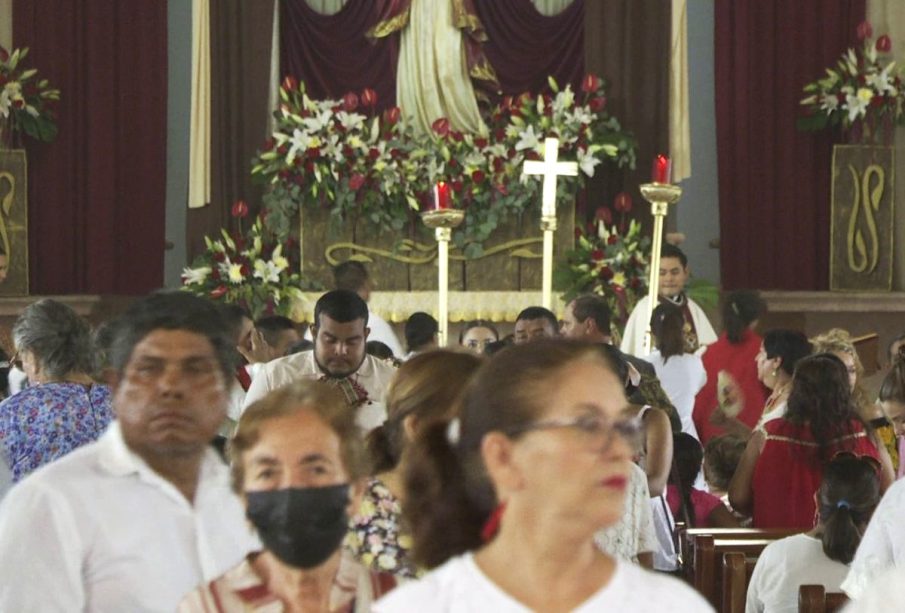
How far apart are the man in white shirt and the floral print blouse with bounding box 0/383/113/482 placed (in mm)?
1516

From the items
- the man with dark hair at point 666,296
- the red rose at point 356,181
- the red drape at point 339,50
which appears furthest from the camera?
the red drape at point 339,50

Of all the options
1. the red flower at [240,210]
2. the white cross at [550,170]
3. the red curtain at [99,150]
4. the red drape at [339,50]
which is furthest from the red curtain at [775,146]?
the white cross at [550,170]

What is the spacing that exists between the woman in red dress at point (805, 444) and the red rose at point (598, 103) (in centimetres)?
717

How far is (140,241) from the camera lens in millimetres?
13867

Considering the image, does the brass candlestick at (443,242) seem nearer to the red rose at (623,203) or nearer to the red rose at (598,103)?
the red rose at (623,203)

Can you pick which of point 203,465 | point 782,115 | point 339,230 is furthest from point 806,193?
point 203,465

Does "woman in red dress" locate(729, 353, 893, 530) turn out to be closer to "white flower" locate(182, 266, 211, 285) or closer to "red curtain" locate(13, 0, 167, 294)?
"white flower" locate(182, 266, 211, 285)

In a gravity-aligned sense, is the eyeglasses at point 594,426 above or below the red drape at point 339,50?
below

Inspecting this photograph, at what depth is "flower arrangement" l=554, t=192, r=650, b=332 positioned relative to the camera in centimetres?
1237

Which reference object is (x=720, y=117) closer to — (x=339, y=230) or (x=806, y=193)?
(x=806, y=193)

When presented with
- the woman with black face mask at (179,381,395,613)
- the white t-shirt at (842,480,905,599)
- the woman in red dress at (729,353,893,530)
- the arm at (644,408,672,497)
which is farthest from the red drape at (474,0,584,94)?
the woman with black face mask at (179,381,395,613)

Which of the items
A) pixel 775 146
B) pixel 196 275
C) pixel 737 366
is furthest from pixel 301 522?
pixel 775 146

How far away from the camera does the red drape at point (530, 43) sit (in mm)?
13930

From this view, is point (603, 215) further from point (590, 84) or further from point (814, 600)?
point (814, 600)
